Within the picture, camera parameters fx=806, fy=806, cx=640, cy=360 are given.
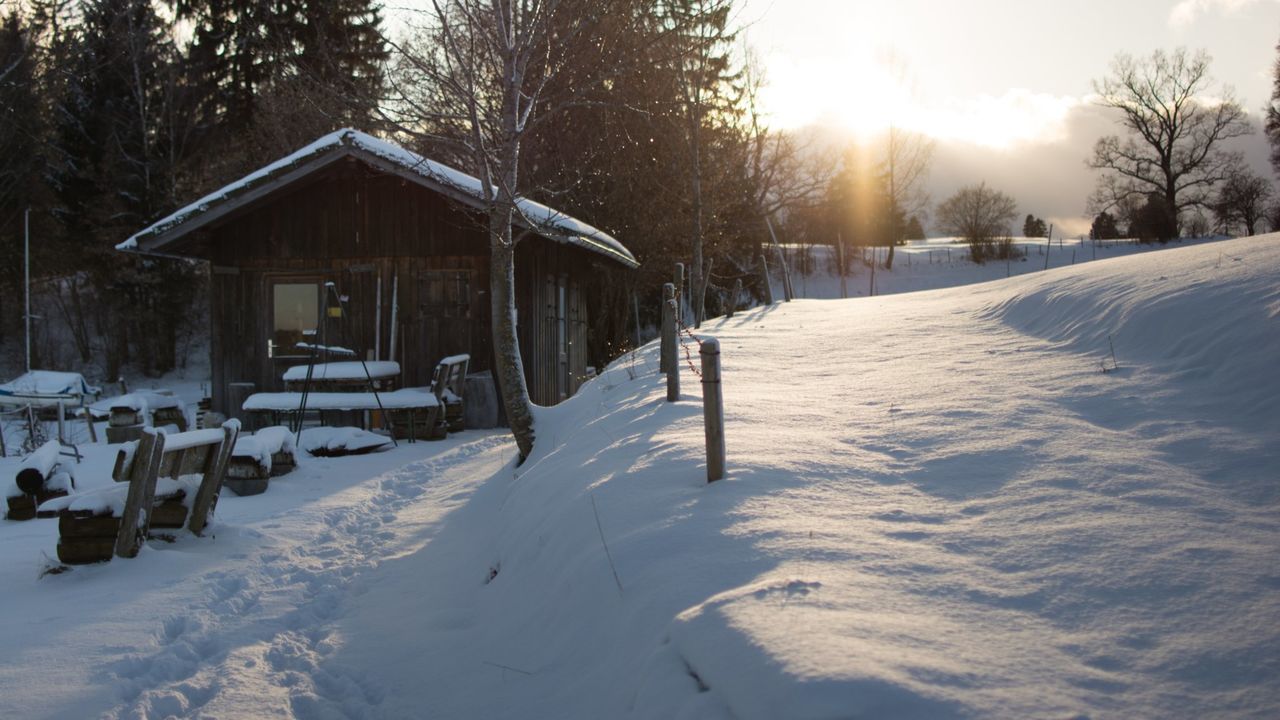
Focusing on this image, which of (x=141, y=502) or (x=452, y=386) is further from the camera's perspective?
(x=452, y=386)

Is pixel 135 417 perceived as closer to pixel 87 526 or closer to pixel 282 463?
pixel 282 463

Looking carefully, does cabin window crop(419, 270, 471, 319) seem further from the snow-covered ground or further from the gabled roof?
the snow-covered ground

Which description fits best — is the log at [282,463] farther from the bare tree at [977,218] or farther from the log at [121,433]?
the bare tree at [977,218]

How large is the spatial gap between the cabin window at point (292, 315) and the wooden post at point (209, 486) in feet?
27.3

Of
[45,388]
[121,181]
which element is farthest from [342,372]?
[121,181]

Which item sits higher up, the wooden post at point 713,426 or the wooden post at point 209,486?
the wooden post at point 713,426

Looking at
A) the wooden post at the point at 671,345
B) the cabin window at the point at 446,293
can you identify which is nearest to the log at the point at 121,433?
the cabin window at the point at 446,293

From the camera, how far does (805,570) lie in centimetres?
322

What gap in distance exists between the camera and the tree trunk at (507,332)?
27.5 feet

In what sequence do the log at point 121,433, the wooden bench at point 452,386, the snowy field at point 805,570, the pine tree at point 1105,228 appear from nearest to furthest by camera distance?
the snowy field at point 805,570
the wooden bench at point 452,386
the log at point 121,433
the pine tree at point 1105,228

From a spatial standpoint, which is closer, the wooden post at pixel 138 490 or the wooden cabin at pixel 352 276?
the wooden post at pixel 138 490

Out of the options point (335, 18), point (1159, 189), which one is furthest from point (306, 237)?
point (1159, 189)

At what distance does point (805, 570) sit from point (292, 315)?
1330 centimetres

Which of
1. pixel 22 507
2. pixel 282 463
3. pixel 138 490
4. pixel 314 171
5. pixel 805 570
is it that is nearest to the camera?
pixel 805 570
